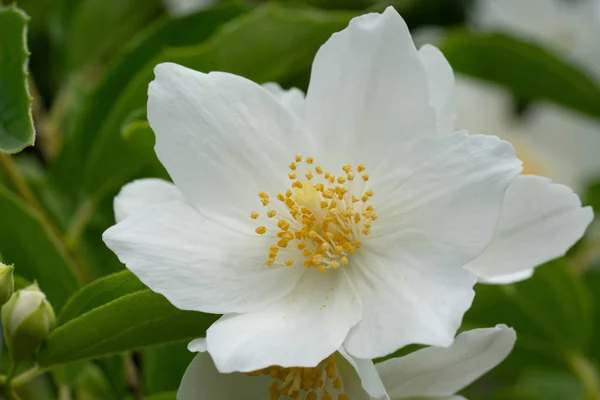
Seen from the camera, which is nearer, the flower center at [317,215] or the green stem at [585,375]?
the flower center at [317,215]

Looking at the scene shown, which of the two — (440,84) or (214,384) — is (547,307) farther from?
(214,384)

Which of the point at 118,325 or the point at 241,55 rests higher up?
the point at 241,55

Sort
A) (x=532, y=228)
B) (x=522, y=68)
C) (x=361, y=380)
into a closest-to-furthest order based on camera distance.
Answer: (x=361, y=380) < (x=532, y=228) < (x=522, y=68)

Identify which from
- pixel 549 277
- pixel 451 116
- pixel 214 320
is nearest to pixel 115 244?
pixel 214 320

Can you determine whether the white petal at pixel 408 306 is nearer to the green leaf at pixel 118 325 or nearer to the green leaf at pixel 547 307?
the green leaf at pixel 118 325

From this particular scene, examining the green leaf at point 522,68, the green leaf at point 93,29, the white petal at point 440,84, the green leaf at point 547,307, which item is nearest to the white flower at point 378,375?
the white petal at point 440,84

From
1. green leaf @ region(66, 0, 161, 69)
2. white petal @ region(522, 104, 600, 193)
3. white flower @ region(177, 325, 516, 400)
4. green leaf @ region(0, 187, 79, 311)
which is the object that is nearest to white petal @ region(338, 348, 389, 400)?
white flower @ region(177, 325, 516, 400)

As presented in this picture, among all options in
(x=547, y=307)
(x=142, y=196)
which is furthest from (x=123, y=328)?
(x=547, y=307)
